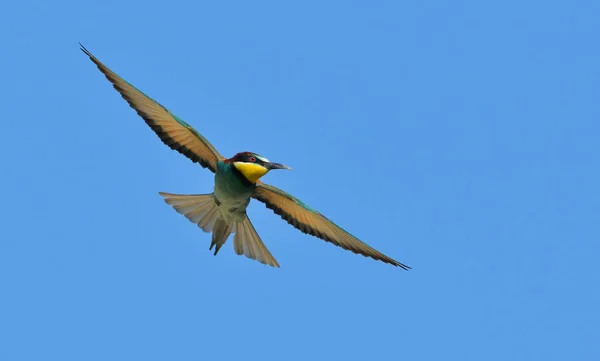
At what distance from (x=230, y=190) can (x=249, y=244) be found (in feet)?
2.42

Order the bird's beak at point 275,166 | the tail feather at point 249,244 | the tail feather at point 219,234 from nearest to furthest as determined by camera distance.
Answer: the bird's beak at point 275,166 → the tail feather at point 219,234 → the tail feather at point 249,244

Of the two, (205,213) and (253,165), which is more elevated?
(253,165)

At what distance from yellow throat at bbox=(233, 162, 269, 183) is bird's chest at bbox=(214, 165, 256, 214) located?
7cm

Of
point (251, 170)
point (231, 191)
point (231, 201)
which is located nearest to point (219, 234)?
point (231, 201)

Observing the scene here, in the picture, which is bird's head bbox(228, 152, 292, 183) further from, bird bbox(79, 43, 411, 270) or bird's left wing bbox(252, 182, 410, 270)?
bird's left wing bbox(252, 182, 410, 270)

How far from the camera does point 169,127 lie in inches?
453

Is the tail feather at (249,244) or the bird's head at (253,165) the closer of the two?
the bird's head at (253,165)

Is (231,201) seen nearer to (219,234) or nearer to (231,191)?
(231,191)

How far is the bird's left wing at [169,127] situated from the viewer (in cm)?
1109

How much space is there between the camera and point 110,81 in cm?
1100

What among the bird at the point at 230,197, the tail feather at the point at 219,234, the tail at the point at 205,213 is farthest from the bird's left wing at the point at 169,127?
the tail feather at the point at 219,234

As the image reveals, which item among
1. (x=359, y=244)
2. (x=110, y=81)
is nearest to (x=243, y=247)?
(x=359, y=244)

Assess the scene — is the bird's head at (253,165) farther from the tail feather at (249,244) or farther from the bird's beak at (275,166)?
the tail feather at (249,244)

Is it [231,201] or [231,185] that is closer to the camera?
[231,185]
